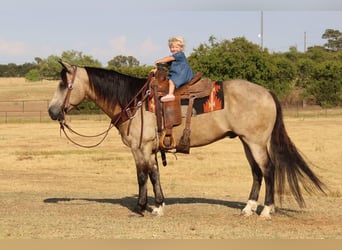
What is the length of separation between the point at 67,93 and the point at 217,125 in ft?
8.63

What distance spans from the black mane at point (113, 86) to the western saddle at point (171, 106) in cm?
50

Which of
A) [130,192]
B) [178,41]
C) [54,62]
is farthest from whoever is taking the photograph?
[54,62]

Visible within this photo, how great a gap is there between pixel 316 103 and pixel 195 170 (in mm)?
47326

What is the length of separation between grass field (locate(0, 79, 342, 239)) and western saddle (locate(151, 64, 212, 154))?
130 cm

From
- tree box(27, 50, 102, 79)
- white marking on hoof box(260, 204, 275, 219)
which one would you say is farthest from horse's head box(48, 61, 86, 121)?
tree box(27, 50, 102, 79)

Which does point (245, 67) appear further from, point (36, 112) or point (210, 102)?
point (210, 102)

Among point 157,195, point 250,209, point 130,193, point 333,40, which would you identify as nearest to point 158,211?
point 157,195

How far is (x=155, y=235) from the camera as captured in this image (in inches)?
302

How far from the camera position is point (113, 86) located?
9891mm

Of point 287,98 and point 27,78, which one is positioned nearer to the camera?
point 287,98

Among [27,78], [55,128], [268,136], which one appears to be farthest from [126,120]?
[27,78]

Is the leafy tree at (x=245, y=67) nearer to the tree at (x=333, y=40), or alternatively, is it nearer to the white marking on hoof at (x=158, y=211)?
the white marking on hoof at (x=158, y=211)

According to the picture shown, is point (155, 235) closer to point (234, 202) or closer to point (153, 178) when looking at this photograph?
point (153, 178)

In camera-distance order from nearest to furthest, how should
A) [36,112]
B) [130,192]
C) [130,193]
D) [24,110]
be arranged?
[130,193] < [130,192] < [36,112] < [24,110]
